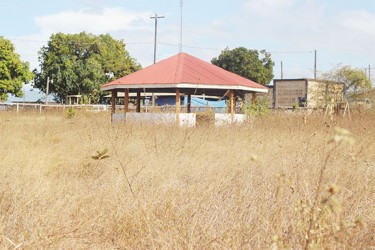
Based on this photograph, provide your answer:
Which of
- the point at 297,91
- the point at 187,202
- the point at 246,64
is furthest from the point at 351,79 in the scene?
the point at 187,202

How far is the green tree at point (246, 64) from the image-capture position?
219 feet

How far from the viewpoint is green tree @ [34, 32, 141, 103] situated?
5028 cm

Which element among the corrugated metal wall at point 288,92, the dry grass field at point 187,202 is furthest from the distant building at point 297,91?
the dry grass field at point 187,202

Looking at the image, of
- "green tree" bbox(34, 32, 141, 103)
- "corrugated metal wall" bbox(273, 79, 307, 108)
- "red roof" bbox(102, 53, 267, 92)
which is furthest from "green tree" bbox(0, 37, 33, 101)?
"red roof" bbox(102, 53, 267, 92)

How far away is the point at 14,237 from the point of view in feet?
10.2

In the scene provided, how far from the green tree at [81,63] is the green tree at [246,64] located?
41.4 feet

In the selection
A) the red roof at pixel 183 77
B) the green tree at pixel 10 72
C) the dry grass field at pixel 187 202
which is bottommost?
the dry grass field at pixel 187 202

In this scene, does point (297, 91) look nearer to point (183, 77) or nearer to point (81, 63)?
point (81, 63)

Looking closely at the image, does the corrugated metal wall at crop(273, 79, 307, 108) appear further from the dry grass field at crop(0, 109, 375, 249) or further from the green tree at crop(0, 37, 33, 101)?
the dry grass field at crop(0, 109, 375, 249)

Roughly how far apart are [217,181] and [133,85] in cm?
1378

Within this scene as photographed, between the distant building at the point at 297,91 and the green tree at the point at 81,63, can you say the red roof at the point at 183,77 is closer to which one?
the distant building at the point at 297,91

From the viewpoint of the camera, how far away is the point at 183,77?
17.6 m

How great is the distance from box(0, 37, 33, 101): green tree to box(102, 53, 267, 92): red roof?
3085cm

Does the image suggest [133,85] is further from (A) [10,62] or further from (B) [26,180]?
(A) [10,62]
